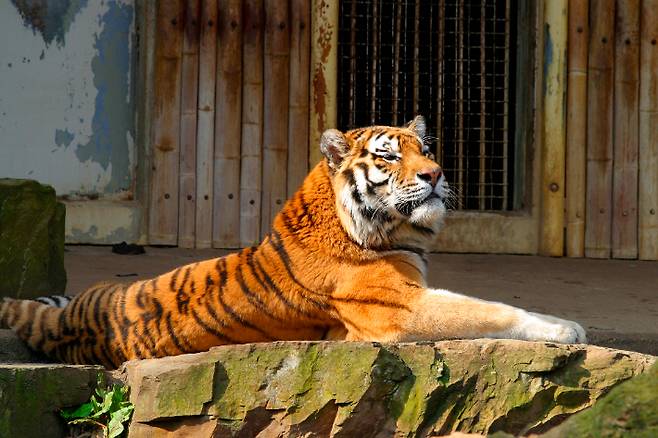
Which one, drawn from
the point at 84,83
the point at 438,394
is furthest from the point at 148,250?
the point at 438,394

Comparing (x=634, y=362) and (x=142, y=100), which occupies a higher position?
(x=142, y=100)

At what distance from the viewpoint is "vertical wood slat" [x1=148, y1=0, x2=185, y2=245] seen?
748cm

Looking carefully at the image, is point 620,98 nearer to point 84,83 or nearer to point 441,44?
point 441,44

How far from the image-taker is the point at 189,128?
7.54 m

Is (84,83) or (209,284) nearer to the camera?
(209,284)

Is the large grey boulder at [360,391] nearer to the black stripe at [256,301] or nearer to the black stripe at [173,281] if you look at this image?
the black stripe at [256,301]

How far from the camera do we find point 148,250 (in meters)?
7.43

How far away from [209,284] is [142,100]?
319 cm

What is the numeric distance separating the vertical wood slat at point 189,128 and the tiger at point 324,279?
9.01 feet

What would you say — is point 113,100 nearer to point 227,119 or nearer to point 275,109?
point 227,119

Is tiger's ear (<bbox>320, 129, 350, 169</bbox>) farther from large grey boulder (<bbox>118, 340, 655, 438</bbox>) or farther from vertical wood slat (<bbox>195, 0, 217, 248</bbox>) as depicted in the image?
vertical wood slat (<bbox>195, 0, 217, 248</bbox>)

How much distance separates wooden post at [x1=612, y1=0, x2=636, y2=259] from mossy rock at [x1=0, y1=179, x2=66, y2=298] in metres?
3.53

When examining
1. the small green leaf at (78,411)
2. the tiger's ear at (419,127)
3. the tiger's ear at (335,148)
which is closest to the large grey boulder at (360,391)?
the small green leaf at (78,411)

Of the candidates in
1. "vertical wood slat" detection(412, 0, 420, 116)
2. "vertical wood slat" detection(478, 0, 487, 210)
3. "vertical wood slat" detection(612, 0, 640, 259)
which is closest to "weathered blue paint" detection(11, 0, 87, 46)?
"vertical wood slat" detection(412, 0, 420, 116)
